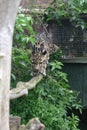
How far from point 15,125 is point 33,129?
169mm

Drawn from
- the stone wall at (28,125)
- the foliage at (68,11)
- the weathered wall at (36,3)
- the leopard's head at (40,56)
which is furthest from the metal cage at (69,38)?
the stone wall at (28,125)

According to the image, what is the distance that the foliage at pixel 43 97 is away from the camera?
4324 millimetres

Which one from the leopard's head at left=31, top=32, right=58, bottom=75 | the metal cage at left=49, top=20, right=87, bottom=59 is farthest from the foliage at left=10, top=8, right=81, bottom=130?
the metal cage at left=49, top=20, right=87, bottom=59

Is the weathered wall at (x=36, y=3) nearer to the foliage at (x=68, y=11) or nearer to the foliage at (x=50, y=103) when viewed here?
the foliage at (x=68, y=11)

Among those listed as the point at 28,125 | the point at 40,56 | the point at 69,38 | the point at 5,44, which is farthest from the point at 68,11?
the point at 5,44

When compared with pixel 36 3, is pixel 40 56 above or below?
below

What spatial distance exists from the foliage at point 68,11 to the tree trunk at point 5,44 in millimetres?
2395

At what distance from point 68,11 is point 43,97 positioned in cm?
112

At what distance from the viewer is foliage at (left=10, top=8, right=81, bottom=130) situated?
4324 mm

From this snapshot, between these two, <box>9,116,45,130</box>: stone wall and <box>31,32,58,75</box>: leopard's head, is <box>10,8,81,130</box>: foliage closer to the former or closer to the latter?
<box>31,32,58,75</box>: leopard's head

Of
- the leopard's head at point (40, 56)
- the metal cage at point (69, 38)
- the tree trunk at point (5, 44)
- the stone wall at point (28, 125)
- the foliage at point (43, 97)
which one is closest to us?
the tree trunk at point (5, 44)

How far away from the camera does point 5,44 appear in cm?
255

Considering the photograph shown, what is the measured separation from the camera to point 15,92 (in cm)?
342

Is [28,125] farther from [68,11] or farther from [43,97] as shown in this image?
[68,11]
